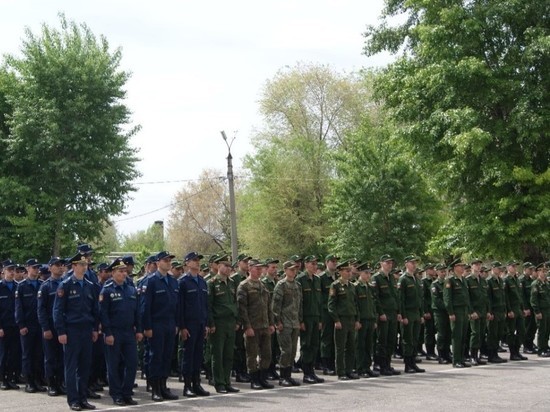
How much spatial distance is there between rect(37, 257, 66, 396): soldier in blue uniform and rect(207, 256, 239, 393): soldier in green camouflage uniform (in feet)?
7.39

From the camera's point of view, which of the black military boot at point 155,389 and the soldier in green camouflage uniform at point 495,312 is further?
the soldier in green camouflage uniform at point 495,312

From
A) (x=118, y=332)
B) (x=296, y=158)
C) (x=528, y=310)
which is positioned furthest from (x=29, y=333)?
(x=296, y=158)

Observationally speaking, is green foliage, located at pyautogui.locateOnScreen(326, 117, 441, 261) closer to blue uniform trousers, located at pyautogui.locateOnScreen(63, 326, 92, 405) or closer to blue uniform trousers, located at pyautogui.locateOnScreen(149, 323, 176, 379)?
blue uniform trousers, located at pyautogui.locateOnScreen(149, 323, 176, 379)

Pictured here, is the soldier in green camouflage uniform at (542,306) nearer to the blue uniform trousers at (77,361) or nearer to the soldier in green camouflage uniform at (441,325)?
the soldier in green camouflage uniform at (441,325)

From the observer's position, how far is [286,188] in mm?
45844

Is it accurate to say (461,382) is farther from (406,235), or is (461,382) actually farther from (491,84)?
A: (406,235)

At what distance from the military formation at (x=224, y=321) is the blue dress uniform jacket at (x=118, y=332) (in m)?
0.01

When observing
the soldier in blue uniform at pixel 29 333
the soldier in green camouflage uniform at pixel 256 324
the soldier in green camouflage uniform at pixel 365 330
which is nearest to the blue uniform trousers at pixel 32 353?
the soldier in blue uniform at pixel 29 333

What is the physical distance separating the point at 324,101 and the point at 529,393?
123 ft

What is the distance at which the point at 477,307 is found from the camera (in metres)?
16.5

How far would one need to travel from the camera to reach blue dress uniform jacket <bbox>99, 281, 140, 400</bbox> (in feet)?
38.4


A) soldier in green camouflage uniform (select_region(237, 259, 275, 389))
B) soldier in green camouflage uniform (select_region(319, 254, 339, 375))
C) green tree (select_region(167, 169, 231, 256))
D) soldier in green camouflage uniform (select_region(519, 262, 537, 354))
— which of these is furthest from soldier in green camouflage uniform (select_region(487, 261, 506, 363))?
green tree (select_region(167, 169, 231, 256))

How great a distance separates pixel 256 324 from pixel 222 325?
26.2 inches

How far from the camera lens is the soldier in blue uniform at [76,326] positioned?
37.2 feet
